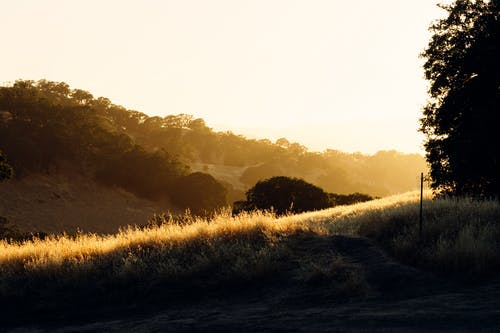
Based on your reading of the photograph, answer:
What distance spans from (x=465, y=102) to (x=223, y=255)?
59.3 feet

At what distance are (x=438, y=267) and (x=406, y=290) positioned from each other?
4.01 feet

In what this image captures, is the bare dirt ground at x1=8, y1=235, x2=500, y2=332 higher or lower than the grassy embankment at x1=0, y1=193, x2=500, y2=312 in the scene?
lower

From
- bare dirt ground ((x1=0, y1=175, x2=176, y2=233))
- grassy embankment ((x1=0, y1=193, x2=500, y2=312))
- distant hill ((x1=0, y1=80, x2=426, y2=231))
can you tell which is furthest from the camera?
distant hill ((x1=0, y1=80, x2=426, y2=231))

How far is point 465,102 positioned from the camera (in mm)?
26250

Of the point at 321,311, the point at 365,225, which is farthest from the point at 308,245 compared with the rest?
the point at 321,311

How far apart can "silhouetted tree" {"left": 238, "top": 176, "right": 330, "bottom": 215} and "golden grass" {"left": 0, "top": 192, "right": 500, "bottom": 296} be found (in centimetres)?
3240

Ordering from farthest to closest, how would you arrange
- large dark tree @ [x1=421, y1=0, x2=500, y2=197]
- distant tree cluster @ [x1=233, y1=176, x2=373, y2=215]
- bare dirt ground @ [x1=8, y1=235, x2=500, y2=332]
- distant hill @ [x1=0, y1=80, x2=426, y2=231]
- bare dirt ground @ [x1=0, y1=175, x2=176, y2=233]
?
distant hill @ [x1=0, y1=80, x2=426, y2=231]
bare dirt ground @ [x1=0, y1=175, x2=176, y2=233]
distant tree cluster @ [x1=233, y1=176, x2=373, y2=215]
large dark tree @ [x1=421, y1=0, x2=500, y2=197]
bare dirt ground @ [x1=8, y1=235, x2=500, y2=332]

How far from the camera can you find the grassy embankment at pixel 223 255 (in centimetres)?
1098

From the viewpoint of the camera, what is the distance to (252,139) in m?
135

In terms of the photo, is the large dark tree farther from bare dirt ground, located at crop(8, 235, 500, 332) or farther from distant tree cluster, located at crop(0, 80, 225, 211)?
distant tree cluster, located at crop(0, 80, 225, 211)

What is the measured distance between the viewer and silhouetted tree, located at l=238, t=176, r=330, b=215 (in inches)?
1868

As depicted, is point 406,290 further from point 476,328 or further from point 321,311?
point 476,328

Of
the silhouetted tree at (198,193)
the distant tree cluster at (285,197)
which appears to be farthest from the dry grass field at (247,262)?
the silhouetted tree at (198,193)

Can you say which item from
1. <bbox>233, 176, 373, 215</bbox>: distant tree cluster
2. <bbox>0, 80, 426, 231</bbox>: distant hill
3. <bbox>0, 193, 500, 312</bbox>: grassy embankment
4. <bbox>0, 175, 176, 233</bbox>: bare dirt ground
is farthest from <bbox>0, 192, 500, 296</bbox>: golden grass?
<bbox>0, 80, 426, 231</bbox>: distant hill
